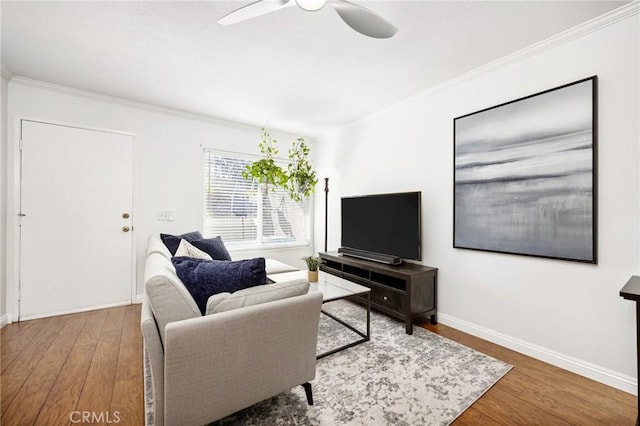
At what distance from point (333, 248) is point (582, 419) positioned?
3214 mm

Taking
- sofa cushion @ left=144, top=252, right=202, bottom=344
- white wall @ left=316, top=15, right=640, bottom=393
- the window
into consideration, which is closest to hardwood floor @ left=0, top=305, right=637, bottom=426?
white wall @ left=316, top=15, right=640, bottom=393

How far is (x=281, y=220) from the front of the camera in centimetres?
467

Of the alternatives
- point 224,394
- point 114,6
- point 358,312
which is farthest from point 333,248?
point 114,6

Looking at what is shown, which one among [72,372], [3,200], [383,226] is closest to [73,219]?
[3,200]

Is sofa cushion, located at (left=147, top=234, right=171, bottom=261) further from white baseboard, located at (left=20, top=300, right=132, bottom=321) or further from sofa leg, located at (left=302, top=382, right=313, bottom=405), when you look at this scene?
sofa leg, located at (left=302, top=382, right=313, bottom=405)

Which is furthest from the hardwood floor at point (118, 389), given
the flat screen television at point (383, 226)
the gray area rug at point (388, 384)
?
the flat screen television at point (383, 226)

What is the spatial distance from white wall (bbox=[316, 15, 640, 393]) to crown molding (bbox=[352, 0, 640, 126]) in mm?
21

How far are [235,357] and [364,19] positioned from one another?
1865 mm

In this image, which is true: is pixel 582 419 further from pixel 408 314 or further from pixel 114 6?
pixel 114 6

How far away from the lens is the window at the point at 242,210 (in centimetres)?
397

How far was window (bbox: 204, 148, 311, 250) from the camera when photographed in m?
3.97

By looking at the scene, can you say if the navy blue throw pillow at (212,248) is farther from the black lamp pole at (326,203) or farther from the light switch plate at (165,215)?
the black lamp pole at (326,203)

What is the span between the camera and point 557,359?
210cm

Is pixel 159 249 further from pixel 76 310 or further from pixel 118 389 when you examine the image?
pixel 76 310
